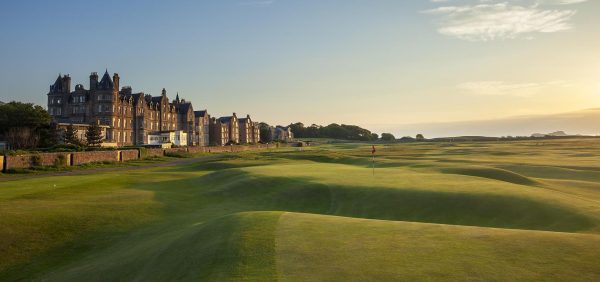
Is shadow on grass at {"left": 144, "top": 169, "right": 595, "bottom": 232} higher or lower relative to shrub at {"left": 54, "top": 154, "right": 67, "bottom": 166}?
lower

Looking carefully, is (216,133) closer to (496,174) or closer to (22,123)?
(22,123)

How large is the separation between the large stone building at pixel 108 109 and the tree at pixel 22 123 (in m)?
16.0

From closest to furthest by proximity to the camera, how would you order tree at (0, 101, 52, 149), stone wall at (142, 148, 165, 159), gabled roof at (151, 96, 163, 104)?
tree at (0, 101, 52, 149), stone wall at (142, 148, 165, 159), gabled roof at (151, 96, 163, 104)

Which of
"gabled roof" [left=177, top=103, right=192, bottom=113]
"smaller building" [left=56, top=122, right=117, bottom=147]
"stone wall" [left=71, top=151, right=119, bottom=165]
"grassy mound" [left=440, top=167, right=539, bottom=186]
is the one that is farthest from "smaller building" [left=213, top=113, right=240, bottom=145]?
"grassy mound" [left=440, top=167, right=539, bottom=186]

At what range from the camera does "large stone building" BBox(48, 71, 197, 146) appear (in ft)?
371

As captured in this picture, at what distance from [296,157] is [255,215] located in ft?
206

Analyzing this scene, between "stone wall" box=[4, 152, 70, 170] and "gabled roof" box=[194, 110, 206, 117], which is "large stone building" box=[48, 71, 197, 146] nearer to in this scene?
"gabled roof" box=[194, 110, 206, 117]

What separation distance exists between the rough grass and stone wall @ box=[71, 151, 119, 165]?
1116 inches

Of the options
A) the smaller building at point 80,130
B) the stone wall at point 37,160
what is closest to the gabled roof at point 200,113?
the smaller building at point 80,130

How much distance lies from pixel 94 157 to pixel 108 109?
155ft

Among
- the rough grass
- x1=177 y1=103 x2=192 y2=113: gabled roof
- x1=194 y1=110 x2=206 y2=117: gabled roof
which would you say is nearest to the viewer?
the rough grass

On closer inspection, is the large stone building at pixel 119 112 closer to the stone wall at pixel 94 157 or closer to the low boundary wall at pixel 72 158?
the low boundary wall at pixel 72 158

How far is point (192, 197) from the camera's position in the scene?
34188mm

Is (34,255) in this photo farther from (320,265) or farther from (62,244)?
(320,265)
